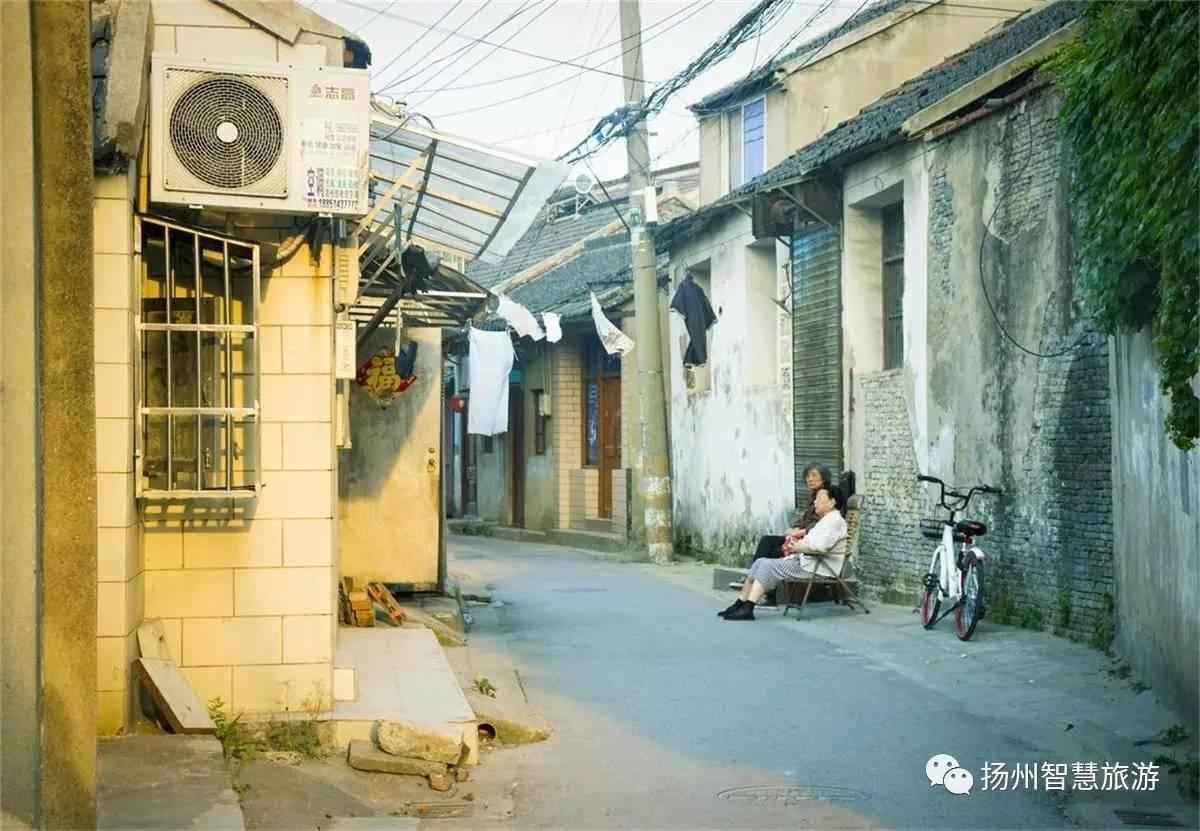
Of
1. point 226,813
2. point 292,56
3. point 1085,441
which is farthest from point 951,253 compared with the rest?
→ point 226,813

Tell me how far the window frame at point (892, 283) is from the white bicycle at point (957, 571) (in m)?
3.28

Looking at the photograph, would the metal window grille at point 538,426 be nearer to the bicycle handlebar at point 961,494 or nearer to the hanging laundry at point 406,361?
the hanging laundry at point 406,361

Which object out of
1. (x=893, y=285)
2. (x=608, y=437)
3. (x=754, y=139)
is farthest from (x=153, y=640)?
(x=608, y=437)

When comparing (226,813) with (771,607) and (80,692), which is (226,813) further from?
(771,607)

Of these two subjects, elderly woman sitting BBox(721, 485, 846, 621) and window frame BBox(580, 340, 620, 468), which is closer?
elderly woman sitting BBox(721, 485, 846, 621)

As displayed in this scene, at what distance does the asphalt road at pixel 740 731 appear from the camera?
7.21 metres

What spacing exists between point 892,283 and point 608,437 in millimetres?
12253

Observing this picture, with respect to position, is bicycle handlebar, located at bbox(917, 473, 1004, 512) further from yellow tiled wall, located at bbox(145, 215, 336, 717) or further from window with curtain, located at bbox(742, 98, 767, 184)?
window with curtain, located at bbox(742, 98, 767, 184)

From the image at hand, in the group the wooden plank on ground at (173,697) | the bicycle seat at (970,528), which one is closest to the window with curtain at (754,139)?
the bicycle seat at (970,528)

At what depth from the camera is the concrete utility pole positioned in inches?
858

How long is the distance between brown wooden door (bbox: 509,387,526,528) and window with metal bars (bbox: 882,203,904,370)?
15701mm

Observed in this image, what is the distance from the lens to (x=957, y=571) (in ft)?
42.5

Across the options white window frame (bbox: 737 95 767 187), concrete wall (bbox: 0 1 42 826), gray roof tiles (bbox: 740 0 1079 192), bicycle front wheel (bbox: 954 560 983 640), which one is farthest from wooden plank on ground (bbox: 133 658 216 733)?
white window frame (bbox: 737 95 767 187)

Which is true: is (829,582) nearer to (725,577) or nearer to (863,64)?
(725,577)
